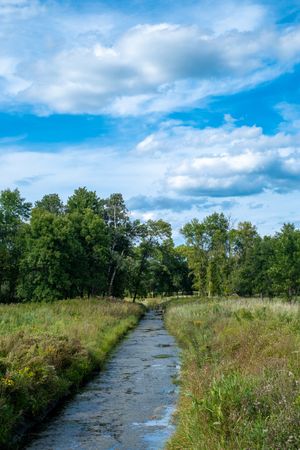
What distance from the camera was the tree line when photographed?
170ft

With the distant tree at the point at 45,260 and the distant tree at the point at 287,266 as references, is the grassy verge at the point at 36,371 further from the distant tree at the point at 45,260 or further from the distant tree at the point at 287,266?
the distant tree at the point at 287,266

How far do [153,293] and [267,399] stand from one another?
354 feet

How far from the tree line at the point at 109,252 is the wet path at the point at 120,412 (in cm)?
3296

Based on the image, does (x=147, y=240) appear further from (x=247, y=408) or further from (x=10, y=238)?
(x=247, y=408)

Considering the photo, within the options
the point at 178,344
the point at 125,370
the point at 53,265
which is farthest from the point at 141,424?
the point at 53,265

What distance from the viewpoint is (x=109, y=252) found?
6462 centimetres

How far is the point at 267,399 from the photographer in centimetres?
732

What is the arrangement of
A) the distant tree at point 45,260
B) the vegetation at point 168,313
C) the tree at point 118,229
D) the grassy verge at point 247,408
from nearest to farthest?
the grassy verge at point 247,408 < the vegetation at point 168,313 < the distant tree at point 45,260 < the tree at point 118,229

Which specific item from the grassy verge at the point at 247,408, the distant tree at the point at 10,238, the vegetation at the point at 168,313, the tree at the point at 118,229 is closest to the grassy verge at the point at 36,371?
the vegetation at the point at 168,313

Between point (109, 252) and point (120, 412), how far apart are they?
52597 mm

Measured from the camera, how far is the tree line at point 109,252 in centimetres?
5194

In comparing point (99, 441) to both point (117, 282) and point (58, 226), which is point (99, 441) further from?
point (117, 282)

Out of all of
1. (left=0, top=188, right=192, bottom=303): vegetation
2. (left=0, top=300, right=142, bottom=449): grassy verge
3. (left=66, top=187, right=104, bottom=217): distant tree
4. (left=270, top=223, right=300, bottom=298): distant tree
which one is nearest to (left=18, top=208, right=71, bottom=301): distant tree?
(left=0, top=188, right=192, bottom=303): vegetation

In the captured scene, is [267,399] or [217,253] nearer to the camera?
[267,399]
